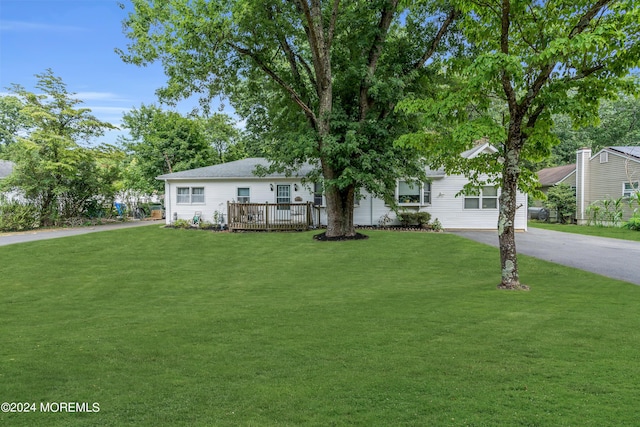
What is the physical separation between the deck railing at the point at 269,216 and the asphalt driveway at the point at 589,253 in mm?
7915

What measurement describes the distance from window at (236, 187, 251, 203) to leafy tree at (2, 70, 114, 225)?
30.0 feet

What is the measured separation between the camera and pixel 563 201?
25984 mm

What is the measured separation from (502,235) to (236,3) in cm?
1114

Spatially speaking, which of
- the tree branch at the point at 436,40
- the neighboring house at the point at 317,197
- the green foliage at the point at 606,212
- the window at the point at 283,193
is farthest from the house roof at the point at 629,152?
the window at the point at 283,193

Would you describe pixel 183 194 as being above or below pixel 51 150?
below

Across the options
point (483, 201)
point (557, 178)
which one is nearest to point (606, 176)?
point (557, 178)

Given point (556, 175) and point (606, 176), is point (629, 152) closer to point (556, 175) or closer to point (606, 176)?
point (606, 176)

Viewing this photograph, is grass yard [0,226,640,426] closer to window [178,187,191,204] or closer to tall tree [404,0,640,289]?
tall tree [404,0,640,289]

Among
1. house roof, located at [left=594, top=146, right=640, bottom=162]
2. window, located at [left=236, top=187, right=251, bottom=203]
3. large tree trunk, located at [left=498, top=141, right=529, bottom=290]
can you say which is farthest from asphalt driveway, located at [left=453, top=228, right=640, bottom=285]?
window, located at [left=236, top=187, right=251, bottom=203]

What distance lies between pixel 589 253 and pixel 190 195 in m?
17.9

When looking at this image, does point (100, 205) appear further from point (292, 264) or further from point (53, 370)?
point (53, 370)

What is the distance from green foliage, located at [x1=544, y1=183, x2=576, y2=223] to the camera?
25.8m

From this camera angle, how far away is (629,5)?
20.8 ft

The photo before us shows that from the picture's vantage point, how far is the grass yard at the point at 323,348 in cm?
292
